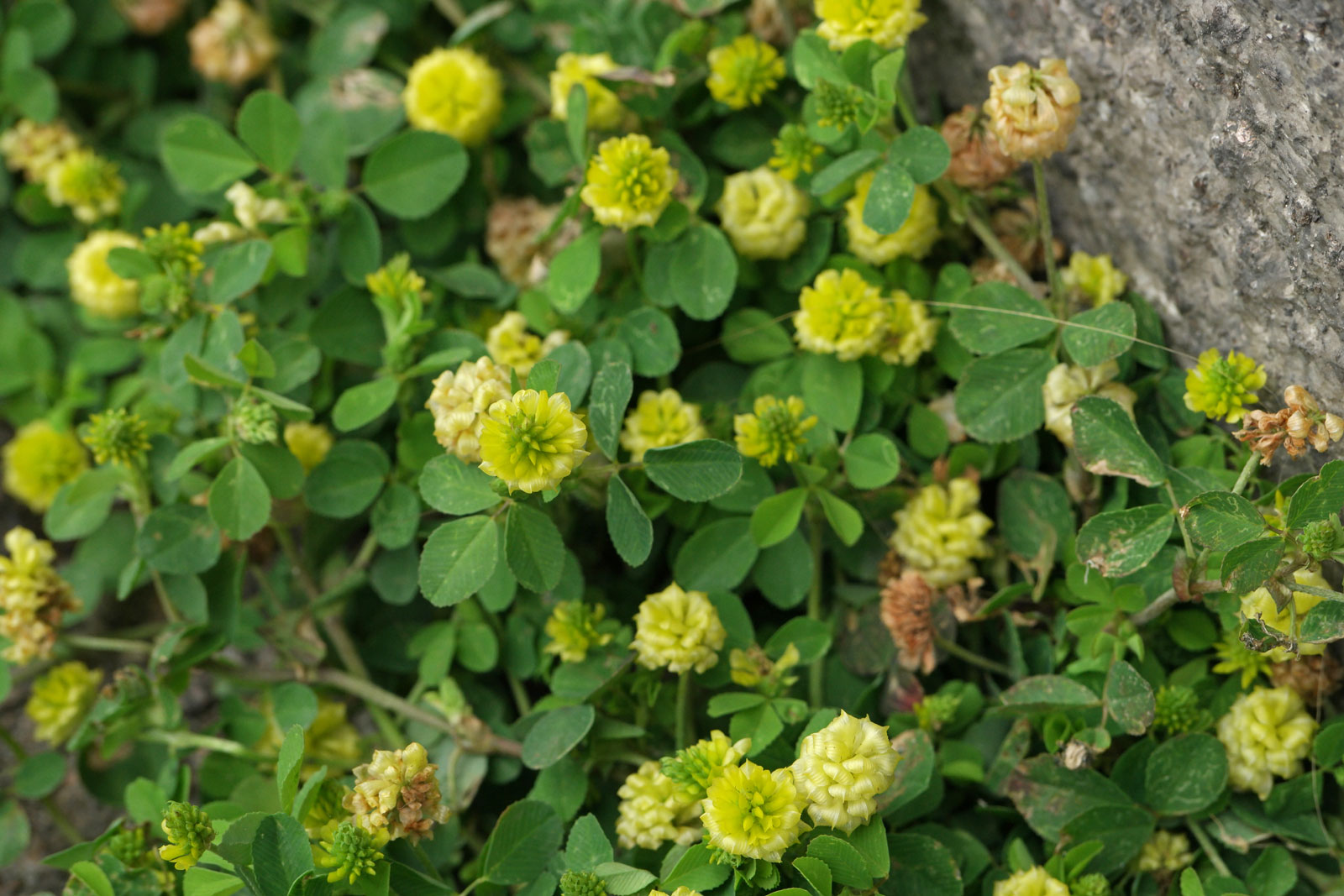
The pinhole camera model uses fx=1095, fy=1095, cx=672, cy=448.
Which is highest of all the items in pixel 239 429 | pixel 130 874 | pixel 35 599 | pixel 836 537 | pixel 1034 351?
pixel 1034 351

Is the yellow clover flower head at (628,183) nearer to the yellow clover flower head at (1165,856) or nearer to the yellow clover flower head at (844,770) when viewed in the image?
the yellow clover flower head at (844,770)

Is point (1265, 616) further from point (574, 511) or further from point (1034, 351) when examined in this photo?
point (574, 511)

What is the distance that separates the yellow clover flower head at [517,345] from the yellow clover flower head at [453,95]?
0.38 metres

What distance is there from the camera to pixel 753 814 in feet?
3.62

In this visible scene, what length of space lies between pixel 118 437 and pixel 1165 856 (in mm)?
1426

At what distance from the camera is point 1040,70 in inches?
49.2

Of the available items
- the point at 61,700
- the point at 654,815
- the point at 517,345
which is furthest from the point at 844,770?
the point at 61,700

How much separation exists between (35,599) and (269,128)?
0.75m

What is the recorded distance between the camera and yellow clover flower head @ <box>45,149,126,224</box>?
6.12 ft

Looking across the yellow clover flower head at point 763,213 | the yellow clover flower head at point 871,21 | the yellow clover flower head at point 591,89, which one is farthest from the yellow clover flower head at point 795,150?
the yellow clover flower head at point 591,89

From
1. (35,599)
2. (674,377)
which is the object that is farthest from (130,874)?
(674,377)

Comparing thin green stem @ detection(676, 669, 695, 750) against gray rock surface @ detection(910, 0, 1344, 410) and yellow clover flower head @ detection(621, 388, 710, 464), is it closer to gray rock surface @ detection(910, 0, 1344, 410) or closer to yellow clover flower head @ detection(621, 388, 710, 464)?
yellow clover flower head @ detection(621, 388, 710, 464)

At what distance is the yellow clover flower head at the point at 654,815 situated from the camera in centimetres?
124

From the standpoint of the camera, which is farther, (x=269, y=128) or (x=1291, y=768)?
(x=269, y=128)
